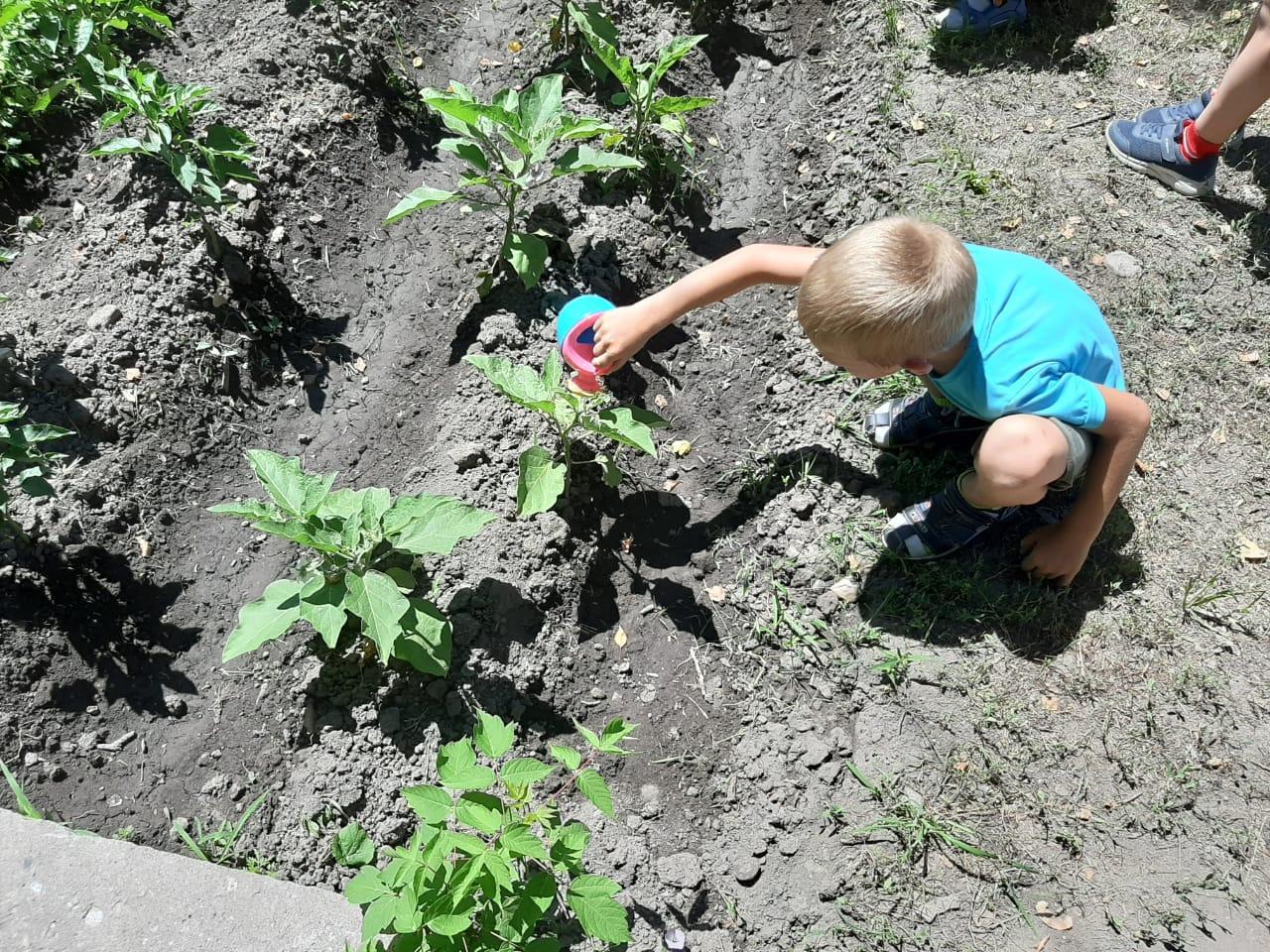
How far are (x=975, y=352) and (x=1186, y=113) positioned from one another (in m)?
2.01

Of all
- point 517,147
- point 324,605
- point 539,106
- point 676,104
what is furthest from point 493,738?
point 676,104

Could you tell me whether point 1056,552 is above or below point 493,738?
below

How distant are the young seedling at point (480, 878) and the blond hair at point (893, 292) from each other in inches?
48.6

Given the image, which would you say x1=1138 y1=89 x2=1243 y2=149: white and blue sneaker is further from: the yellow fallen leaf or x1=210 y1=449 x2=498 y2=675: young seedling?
x1=210 y1=449 x2=498 y2=675: young seedling

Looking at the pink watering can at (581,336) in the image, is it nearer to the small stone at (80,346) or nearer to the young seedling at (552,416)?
the young seedling at (552,416)

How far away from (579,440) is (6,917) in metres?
1.91

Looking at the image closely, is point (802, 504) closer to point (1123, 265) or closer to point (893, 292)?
point (893, 292)

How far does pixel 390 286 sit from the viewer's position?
3398mm

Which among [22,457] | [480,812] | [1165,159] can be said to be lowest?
[1165,159]

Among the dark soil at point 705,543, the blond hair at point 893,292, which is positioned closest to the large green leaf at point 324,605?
the dark soil at point 705,543

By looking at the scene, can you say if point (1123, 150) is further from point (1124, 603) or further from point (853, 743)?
point (853, 743)

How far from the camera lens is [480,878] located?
71.6 inches

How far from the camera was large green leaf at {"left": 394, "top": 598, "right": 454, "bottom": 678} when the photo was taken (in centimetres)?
229

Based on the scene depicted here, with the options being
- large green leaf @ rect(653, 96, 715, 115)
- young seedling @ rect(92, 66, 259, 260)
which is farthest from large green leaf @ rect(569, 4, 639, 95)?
young seedling @ rect(92, 66, 259, 260)
